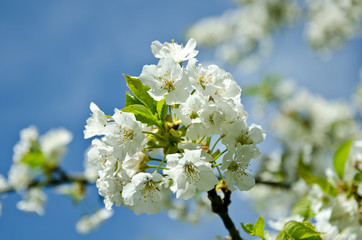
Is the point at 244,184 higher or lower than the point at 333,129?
lower

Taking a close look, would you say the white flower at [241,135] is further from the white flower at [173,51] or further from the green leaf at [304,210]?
the green leaf at [304,210]

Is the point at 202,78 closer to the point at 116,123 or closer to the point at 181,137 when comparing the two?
the point at 181,137

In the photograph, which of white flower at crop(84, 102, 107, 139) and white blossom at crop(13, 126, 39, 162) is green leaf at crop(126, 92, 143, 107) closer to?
white flower at crop(84, 102, 107, 139)

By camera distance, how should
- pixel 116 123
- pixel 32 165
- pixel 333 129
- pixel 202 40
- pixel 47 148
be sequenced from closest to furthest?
pixel 116 123
pixel 32 165
pixel 47 148
pixel 333 129
pixel 202 40

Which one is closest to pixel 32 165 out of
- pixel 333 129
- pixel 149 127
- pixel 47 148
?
pixel 47 148

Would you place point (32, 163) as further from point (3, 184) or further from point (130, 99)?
point (130, 99)

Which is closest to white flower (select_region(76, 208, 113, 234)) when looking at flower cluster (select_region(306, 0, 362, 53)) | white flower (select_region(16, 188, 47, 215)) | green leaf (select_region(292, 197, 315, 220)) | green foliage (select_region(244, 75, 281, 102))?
white flower (select_region(16, 188, 47, 215))

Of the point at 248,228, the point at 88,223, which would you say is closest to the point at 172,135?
the point at 248,228
